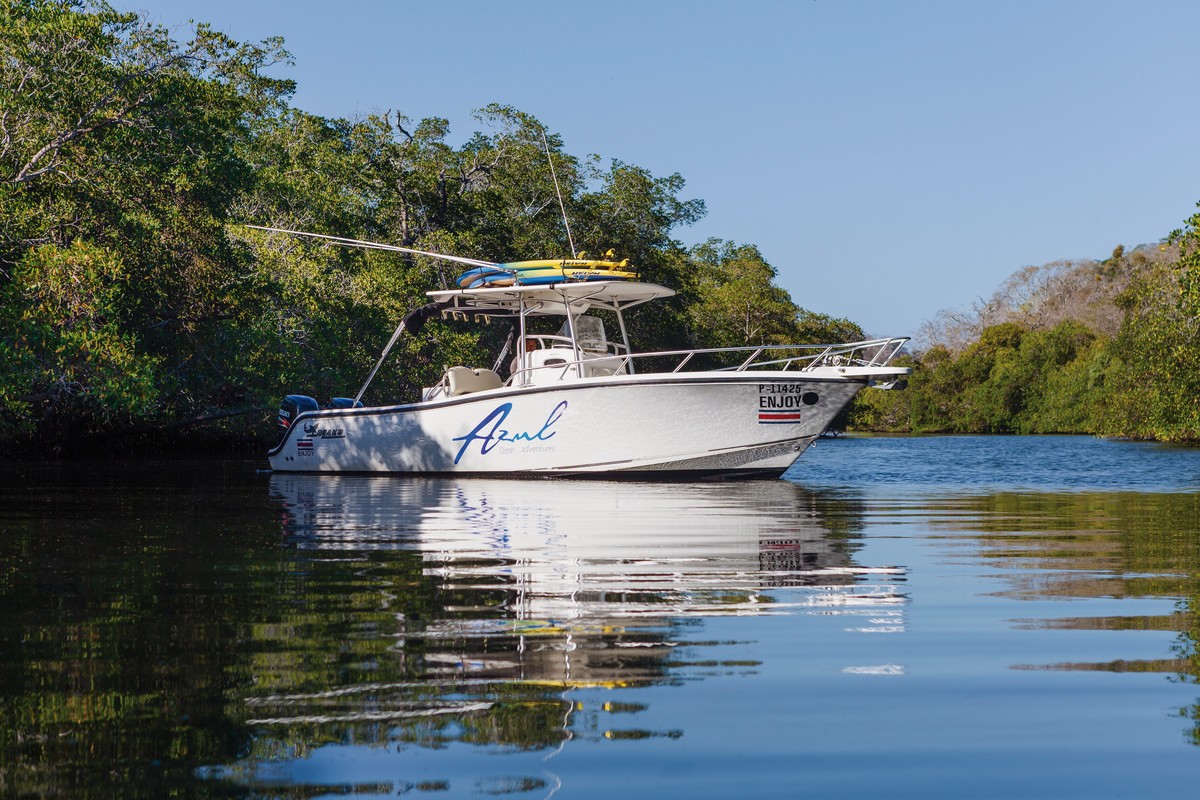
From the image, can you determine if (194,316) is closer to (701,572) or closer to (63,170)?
(63,170)

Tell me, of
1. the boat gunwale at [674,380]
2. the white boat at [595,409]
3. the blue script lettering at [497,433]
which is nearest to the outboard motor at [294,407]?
the white boat at [595,409]

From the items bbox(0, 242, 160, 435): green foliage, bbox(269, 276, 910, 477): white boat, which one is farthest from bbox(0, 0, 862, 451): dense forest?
bbox(269, 276, 910, 477): white boat

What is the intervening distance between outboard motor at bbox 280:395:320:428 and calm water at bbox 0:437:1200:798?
13.1 metres

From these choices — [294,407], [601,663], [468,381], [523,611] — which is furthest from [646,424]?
[601,663]

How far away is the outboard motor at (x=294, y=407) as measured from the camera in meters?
22.6

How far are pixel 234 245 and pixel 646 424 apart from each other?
52.3 ft

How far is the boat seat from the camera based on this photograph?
777 inches

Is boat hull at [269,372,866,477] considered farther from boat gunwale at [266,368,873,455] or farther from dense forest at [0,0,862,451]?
dense forest at [0,0,862,451]

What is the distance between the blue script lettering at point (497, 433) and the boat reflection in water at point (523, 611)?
6.89 m

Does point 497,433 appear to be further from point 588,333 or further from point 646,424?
point 646,424

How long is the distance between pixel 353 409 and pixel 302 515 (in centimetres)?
956

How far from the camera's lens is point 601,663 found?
4.05m

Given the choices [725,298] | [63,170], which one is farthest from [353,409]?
[725,298]

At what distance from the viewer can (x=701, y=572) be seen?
21.8 ft
